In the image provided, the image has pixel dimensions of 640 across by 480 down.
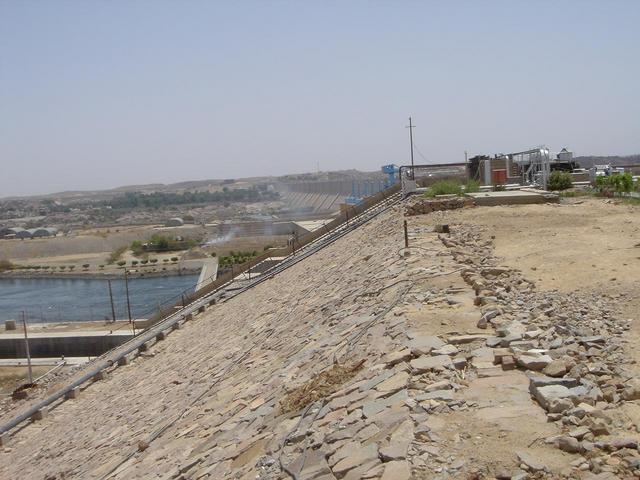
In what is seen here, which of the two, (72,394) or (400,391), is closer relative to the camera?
(400,391)

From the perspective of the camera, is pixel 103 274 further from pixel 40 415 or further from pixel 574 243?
pixel 574 243

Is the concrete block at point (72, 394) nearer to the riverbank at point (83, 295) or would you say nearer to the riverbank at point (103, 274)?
the riverbank at point (83, 295)

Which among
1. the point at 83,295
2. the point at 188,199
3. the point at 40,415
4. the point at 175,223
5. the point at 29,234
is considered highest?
the point at 40,415

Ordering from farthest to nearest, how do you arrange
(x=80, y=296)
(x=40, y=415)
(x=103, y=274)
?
(x=103, y=274)
(x=80, y=296)
(x=40, y=415)

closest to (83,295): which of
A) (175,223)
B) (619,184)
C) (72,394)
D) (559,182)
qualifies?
(72,394)

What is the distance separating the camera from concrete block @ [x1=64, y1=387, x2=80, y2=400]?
1265 cm

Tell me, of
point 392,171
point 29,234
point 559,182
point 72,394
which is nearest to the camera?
point 72,394

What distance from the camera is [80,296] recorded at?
4647cm

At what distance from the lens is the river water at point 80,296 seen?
38.0m

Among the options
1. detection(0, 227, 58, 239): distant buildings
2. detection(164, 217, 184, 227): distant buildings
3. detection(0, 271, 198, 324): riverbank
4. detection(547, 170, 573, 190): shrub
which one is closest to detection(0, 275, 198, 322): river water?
detection(0, 271, 198, 324): riverbank

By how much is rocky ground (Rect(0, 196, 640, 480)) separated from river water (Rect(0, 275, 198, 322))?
23832 millimetres

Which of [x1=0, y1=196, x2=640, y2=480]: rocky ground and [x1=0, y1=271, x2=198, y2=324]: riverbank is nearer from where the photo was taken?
[x1=0, y1=196, x2=640, y2=480]: rocky ground

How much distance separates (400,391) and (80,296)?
45.8 m

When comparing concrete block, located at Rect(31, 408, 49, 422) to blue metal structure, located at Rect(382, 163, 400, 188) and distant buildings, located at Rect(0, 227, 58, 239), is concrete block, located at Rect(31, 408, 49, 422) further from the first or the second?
distant buildings, located at Rect(0, 227, 58, 239)
